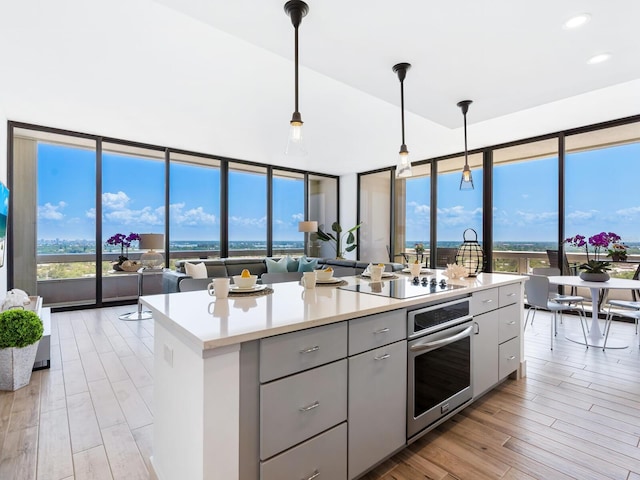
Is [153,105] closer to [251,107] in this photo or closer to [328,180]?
[251,107]

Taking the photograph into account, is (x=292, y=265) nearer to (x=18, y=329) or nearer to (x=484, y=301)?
(x=18, y=329)

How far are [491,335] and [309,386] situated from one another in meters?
1.60

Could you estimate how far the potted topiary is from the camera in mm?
2406

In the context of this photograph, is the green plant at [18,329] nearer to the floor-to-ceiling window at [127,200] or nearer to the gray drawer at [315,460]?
the gray drawer at [315,460]

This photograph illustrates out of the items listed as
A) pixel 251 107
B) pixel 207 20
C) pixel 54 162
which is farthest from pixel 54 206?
pixel 207 20

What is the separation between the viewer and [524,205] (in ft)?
17.7

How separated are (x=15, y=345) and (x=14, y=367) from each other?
6.3 inches

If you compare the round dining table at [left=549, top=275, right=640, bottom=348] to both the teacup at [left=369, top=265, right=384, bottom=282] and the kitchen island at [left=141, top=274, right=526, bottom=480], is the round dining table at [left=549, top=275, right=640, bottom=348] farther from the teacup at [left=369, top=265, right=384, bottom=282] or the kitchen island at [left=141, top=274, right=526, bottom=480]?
the kitchen island at [left=141, top=274, right=526, bottom=480]

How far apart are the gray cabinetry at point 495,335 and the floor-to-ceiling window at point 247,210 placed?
5.29m

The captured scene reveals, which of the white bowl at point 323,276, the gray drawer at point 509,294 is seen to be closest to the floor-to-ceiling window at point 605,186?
the gray drawer at point 509,294

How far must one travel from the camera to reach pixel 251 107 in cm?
392

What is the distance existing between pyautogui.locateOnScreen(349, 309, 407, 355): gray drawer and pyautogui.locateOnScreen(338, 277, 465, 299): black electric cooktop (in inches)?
5.7

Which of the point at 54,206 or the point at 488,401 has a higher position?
the point at 54,206

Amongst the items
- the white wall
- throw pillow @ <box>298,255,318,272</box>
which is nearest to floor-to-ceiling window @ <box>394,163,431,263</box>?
throw pillow @ <box>298,255,318,272</box>
